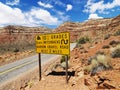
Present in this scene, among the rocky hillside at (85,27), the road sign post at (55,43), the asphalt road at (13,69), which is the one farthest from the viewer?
the rocky hillside at (85,27)

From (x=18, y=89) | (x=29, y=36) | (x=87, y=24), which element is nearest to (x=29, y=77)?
(x=18, y=89)

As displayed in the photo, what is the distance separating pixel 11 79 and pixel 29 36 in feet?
329

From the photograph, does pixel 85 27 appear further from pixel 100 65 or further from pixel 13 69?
pixel 100 65

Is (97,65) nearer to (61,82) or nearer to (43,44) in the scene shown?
(61,82)

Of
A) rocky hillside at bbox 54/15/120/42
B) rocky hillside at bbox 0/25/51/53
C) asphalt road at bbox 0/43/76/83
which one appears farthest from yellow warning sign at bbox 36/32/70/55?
rocky hillside at bbox 0/25/51/53

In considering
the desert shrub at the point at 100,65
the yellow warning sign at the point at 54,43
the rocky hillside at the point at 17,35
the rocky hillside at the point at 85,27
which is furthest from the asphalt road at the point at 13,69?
the rocky hillside at the point at 17,35

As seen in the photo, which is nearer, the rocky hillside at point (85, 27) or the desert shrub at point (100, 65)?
the desert shrub at point (100, 65)

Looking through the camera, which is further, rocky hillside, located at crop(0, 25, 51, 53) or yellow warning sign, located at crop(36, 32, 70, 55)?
rocky hillside, located at crop(0, 25, 51, 53)

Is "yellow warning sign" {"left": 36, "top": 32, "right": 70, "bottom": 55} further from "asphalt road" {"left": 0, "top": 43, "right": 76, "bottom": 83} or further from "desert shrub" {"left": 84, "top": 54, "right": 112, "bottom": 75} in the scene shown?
"asphalt road" {"left": 0, "top": 43, "right": 76, "bottom": 83}

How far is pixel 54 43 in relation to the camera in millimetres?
12484

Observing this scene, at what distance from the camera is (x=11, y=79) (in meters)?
14.3

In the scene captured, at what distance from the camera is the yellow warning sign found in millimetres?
11520

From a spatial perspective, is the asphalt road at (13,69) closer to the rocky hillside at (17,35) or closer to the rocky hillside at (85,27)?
the rocky hillside at (85,27)

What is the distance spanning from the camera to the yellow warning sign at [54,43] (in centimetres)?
1152
